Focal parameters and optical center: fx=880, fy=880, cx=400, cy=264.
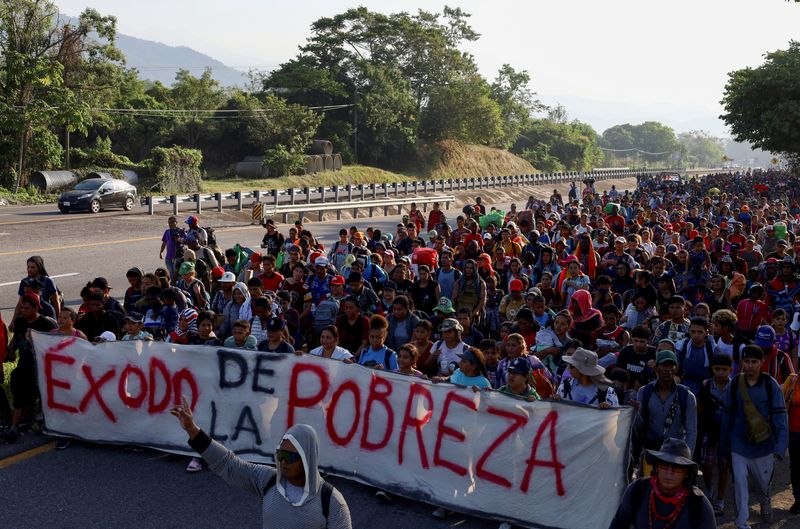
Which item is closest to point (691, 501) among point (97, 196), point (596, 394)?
point (596, 394)

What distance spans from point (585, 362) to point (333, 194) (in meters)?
31.5

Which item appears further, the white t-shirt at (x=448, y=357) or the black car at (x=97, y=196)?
the black car at (x=97, y=196)

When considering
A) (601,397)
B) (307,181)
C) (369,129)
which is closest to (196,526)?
(601,397)

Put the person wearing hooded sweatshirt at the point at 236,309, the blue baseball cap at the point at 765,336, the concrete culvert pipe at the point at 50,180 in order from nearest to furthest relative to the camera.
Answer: the blue baseball cap at the point at 765,336 < the person wearing hooded sweatshirt at the point at 236,309 < the concrete culvert pipe at the point at 50,180

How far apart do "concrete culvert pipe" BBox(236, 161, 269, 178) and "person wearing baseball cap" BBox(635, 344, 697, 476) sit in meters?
48.1

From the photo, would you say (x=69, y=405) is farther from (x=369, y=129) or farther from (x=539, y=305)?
(x=369, y=129)

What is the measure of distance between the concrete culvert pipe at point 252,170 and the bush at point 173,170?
8.43 m

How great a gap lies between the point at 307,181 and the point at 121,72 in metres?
12.3

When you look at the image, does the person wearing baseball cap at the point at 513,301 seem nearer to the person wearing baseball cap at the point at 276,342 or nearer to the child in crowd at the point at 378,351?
the child in crowd at the point at 378,351

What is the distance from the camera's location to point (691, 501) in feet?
13.9

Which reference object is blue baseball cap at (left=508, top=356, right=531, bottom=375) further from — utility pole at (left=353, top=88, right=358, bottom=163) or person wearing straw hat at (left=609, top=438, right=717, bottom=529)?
utility pole at (left=353, top=88, right=358, bottom=163)

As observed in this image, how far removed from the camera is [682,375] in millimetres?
7445

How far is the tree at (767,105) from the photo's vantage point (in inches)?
1662

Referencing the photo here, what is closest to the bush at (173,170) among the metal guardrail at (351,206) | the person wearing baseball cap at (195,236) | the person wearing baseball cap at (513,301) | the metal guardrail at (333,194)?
the metal guardrail at (333,194)
